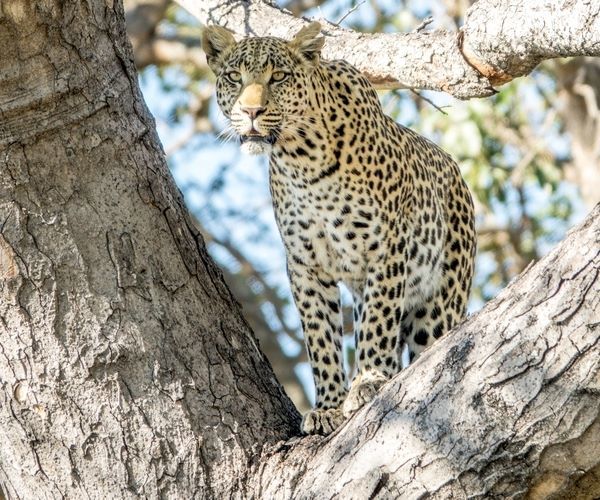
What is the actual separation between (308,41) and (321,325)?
160 centimetres

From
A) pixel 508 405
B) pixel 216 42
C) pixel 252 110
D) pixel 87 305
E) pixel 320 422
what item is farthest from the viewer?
pixel 216 42

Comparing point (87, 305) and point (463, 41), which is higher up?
point (463, 41)

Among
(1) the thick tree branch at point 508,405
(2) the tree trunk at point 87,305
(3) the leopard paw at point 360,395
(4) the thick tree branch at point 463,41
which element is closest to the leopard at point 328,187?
(3) the leopard paw at point 360,395

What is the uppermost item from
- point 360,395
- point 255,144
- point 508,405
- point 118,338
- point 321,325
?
point 255,144

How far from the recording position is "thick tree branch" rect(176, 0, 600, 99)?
15.4 feet

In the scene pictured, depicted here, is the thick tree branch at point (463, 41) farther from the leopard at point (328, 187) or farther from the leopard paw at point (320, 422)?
the leopard paw at point (320, 422)

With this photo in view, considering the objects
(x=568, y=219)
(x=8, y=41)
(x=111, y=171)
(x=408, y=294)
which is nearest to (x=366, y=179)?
(x=408, y=294)

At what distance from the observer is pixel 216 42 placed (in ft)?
23.6

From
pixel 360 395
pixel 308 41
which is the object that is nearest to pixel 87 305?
pixel 360 395

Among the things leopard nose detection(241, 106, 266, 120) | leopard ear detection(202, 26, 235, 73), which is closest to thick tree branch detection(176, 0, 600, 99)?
leopard ear detection(202, 26, 235, 73)

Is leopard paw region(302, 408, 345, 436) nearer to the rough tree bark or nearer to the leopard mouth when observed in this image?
the rough tree bark

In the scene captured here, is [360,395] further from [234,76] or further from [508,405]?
[508,405]

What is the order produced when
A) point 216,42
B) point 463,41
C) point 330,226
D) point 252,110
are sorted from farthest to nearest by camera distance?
1. point 216,42
2. point 330,226
3. point 252,110
4. point 463,41

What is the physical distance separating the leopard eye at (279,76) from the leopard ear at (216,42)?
14.8 inches
